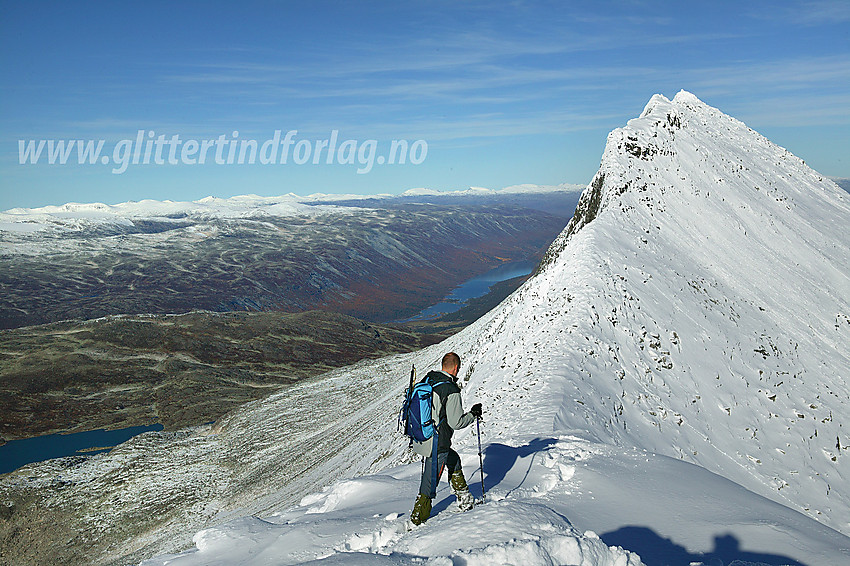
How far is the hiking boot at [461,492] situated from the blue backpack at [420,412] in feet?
2.85

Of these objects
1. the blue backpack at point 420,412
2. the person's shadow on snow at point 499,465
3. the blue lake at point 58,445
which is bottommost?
the blue lake at point 58,445

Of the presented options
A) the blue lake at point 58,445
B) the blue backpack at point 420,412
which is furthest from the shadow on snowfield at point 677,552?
the blue lake at point 58,445

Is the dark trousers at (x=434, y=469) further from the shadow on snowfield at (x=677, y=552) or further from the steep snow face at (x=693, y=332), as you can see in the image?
the steep snow face at (x=693, y=332)

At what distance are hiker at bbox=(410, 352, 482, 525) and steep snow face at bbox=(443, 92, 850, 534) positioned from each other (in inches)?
280

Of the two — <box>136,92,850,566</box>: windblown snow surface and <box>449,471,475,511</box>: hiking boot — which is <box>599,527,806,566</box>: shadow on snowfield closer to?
<box>136,92,850,566</box>: windblown snow surface

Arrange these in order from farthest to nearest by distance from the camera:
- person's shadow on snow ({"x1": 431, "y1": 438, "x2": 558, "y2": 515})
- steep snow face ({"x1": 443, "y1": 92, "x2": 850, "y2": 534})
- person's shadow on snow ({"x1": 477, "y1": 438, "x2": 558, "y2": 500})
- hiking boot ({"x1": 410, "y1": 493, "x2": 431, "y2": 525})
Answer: steep snow face ({"x1": 443, "y1": 92, "x2": 850, "y2": 534}) → person's shadow on snow ({"x1": 477, "y1": 438, "x2": 558, "y2": 500}) → person's shadow on snow ({"x1": 431, "y1": 438, "x2": 558, "y2": 515}) → hiking boot ({"x1": 410, "y1": 493, "x2": 431, "y2": 525})

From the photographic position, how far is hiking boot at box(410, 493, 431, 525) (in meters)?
8.26

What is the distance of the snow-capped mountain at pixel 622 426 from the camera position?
26.4 feet

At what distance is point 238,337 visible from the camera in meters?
136

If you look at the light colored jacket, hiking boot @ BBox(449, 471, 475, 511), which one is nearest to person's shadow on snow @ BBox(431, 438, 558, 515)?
hiking boot @ BBox(449, 471, 475, 511)

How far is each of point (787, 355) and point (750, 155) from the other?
3437 cm

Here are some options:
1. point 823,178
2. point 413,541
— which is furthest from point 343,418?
Answer: point 823,178

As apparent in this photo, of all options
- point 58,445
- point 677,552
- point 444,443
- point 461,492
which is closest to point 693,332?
point 677,552

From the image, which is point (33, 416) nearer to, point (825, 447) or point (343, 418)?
point (343, 418)
